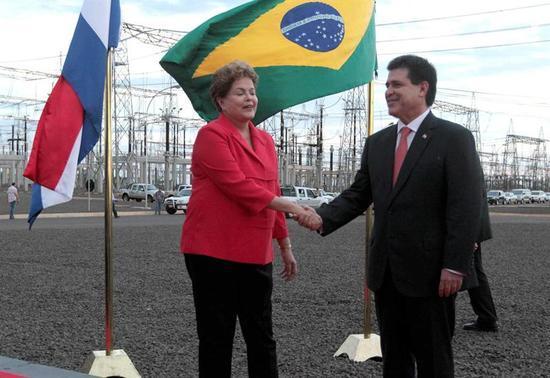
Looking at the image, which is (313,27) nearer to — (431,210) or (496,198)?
(431,210)

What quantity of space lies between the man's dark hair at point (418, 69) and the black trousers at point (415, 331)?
3.09 ft

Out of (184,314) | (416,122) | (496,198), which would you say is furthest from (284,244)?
(496,198)

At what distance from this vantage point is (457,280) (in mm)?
3391

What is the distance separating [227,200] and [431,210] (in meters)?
1.03

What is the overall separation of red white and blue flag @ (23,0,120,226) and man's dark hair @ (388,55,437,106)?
2.27 m

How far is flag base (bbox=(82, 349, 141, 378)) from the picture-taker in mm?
4883

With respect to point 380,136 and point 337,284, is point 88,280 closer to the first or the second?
point 337,284

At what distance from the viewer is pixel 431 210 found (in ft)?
11.4

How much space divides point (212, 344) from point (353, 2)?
110 inches

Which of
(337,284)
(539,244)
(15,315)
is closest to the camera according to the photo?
(15,315)

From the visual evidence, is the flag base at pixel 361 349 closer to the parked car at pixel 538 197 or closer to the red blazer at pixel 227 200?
the red blazer at pixel 227 200

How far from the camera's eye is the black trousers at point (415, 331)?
3.51 metres

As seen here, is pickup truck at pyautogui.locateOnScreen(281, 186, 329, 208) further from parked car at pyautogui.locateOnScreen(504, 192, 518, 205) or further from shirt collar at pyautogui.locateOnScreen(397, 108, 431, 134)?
shirt collar at pyautogui.locateOnScreen(397, 108, 431, 134)

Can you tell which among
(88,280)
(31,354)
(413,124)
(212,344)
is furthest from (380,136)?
(88,280)
